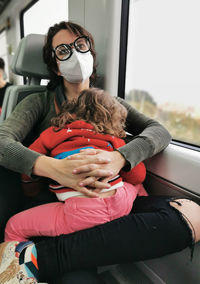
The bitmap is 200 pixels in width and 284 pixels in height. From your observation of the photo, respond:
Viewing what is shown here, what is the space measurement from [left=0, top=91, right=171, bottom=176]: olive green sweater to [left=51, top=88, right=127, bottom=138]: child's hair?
0.11 m

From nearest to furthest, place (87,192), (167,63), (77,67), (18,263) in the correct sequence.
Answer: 1. (18,263)
2. (87,192)
3. (77,67)
4. (167,63)

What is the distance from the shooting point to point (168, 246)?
0.78 meters

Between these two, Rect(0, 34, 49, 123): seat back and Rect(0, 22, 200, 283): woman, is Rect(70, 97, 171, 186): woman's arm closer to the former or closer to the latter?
Rect(0, 22, 200, 283): woman

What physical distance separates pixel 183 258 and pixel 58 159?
2.32 ft

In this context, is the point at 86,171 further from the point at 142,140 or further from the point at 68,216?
the point at 142,140

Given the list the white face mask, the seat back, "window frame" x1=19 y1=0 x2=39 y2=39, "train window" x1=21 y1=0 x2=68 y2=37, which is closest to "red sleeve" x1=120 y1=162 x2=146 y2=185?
the white face mask

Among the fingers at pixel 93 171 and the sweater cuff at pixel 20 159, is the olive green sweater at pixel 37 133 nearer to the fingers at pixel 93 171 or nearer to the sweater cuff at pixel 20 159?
the sweater cuff at pixel 20 159

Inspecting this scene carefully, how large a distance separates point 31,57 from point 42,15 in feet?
4.80

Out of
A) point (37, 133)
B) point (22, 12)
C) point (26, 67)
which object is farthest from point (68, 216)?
point (22, 12)

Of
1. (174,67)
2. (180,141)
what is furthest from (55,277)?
(174,67)

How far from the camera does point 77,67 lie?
1179mm

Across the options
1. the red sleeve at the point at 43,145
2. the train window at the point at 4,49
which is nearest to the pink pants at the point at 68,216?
the red sleeve at the point at 43,145

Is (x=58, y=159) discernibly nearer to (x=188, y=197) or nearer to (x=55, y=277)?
(x=55, y=277)

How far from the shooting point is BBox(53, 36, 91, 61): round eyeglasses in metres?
1.20
